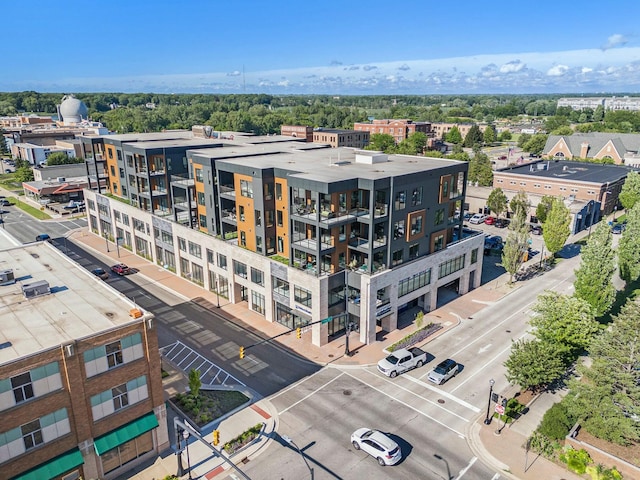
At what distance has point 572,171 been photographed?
105m

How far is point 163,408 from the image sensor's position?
31188 mm

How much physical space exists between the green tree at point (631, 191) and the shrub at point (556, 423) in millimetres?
73632

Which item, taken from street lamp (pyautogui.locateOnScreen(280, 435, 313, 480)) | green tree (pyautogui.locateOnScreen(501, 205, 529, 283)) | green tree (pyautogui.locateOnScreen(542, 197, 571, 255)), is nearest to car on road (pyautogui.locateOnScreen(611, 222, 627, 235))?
green tree (pyautogui.locateOnScreen(542, 197, 571, 255))

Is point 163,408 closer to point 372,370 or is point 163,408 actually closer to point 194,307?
point 372,370

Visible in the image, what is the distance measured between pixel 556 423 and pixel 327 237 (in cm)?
2480

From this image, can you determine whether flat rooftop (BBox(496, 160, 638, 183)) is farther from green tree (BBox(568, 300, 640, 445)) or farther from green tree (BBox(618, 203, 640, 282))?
green tree (BBox(568, 300, 640, 445))

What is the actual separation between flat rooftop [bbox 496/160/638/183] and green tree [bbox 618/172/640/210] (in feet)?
13.2

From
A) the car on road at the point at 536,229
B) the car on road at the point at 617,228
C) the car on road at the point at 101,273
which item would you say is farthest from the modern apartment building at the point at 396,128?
the car on road at the point at 101,273

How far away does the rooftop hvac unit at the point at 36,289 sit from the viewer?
31141 millimetres

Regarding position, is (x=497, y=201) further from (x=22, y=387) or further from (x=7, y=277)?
(x=22, y=387)

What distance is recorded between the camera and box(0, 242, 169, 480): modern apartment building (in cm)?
2478

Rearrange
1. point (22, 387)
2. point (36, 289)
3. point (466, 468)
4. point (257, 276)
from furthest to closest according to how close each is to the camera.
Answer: point (257, 276), point (36, 289), point (466, 468), point (22, 387)

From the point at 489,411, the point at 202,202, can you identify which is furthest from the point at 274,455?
the point at 202,202

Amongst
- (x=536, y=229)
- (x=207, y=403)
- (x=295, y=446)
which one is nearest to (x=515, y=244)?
(x=536, y=229)
